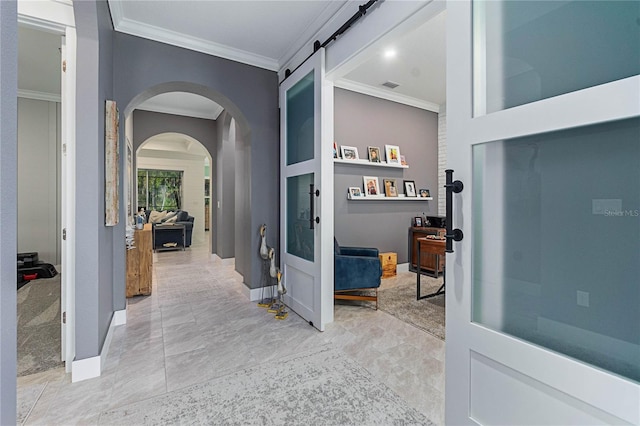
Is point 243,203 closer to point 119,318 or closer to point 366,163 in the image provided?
point 119,318

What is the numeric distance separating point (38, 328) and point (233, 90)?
3.01m

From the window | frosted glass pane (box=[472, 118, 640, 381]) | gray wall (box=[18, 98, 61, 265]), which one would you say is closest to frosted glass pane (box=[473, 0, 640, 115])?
frosted glass pane (box=[472, 118, 640, 381])

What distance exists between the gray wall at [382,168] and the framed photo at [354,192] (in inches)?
2.7

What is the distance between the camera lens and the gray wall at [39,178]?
4.90 metres

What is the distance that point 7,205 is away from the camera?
2.17 ft

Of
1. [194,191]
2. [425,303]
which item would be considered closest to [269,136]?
[425,303]

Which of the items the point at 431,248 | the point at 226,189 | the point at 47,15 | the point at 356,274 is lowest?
the point at 356,274

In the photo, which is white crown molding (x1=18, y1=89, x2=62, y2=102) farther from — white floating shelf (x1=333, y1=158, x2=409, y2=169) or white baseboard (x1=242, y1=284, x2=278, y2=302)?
white floating shelf (x1=333, y1=158, x2=409, y2=169)

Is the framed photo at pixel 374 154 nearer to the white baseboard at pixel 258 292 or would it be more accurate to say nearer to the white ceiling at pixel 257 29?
the white ceiling at pixel 257 29

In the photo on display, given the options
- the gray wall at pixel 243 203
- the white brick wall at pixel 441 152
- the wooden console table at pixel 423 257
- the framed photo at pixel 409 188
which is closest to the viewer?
the gray wall at pixel 243 203

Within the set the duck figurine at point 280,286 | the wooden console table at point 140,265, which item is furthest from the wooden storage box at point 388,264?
the wooden console table at point 140,265

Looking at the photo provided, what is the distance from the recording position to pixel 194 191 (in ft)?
34.7

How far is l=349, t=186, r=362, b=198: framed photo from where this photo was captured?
450cm

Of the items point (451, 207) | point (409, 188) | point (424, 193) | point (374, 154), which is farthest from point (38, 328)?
point (424, 193)
